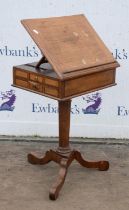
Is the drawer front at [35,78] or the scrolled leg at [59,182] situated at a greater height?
the drawer front at [35,78]

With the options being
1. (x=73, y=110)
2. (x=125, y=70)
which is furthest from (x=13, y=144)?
(x=125, y=70)

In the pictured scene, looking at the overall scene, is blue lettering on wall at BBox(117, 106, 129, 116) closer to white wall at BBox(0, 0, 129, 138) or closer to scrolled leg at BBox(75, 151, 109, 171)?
white wall at BBox(0, 0, 129, 138)

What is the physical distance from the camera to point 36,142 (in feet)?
14.0

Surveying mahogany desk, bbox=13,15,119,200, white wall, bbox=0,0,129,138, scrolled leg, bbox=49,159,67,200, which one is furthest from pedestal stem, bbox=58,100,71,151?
white wall, bbox=0,0,129,138

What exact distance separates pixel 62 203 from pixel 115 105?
1367 mm

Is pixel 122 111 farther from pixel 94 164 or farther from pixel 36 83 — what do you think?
pixel 36 83

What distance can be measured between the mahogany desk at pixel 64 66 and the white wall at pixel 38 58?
70 cm

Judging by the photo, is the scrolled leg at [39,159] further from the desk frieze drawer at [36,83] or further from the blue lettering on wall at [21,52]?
the blue lettering on wall at [21,52]

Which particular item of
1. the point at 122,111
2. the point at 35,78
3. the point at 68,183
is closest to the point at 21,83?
the point at 35,78

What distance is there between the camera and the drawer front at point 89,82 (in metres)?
2.93

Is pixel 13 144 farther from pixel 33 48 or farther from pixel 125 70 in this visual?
pixel 125 70

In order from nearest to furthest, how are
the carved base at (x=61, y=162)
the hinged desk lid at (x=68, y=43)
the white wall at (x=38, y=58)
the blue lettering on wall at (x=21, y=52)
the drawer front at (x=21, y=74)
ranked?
1. the hinged desk lid at (x=68, y=43)
2. the drawer front at (x=21, y=74)
3. the carved base at (x=61, y=162)
4. the white wall at (x=38, y=58)
5. the blue lettering on wall at (x=21, y=52)

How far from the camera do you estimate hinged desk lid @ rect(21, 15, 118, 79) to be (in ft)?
9.55

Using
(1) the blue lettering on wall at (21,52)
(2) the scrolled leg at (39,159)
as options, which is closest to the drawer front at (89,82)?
(2) the scrolled leg at (39,159)
